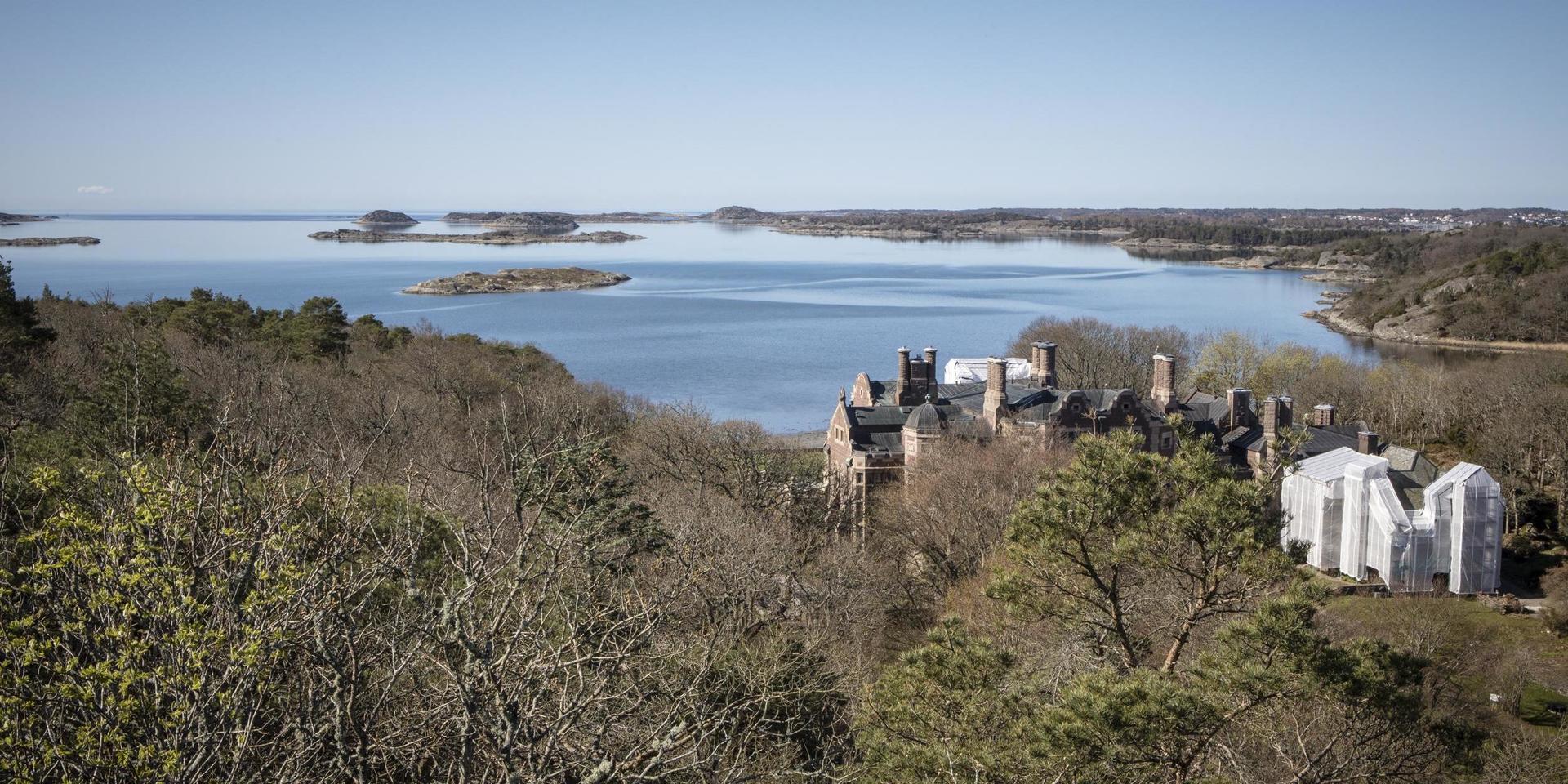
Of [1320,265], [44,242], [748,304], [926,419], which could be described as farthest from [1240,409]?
[44,242]

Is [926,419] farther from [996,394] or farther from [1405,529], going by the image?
[1405,529]

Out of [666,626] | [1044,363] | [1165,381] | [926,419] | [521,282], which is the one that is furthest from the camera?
[521,282]

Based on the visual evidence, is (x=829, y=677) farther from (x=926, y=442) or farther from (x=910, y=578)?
(x=926, y=442)

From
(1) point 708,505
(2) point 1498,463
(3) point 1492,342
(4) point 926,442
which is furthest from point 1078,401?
(3) point 1492,342

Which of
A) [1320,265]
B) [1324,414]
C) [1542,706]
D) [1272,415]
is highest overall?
[1320,265]

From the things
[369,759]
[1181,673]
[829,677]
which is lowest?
[829,677]

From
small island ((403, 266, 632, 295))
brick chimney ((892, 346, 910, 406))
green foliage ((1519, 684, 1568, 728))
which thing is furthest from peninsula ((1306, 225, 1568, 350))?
small island ((403, 266, 632, 295))
